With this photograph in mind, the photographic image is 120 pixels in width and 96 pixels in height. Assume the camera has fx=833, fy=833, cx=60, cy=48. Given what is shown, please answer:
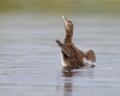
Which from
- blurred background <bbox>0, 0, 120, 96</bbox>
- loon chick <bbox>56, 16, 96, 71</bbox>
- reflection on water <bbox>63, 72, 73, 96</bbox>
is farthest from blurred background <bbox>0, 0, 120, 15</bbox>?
reflection on water <bbox>63, 72, 73, 96</bbox>

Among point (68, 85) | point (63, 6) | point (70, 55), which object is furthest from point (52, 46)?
point (63, 6)

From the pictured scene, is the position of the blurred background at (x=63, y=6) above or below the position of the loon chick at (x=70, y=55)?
above

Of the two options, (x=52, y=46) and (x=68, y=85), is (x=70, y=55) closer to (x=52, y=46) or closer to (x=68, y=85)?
(x=68, y=85)

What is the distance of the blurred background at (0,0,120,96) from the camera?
1436 centimetres

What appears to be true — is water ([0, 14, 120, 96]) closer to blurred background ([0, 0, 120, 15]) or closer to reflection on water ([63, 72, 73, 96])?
reflection on water ([63, 72, 73, 96])

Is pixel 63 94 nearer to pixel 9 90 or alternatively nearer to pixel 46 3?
pixel 9 90

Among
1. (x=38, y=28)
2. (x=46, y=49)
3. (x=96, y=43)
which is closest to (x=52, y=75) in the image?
(x=46, y=49)

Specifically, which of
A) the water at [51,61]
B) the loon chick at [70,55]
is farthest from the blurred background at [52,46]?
the loon chick at [70,55]

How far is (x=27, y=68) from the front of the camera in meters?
16.4

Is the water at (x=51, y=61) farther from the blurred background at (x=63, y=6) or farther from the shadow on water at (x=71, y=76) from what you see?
the blurred background at (x=63, y=6)

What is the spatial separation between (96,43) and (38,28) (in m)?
5.81

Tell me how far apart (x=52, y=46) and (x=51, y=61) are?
12.1ft

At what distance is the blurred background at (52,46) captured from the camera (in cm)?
1436

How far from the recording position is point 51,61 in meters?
17.6
